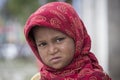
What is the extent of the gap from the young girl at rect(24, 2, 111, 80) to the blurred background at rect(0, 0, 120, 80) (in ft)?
10.7

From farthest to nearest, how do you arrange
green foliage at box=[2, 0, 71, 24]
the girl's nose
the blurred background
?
green foliage at box=[2, 0, 71, 24], the blurred background, the girl's nose

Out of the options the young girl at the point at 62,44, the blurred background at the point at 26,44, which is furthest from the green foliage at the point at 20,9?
the young girl at the point at 62,44

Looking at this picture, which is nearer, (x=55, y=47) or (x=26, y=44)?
(x=55, y=47)

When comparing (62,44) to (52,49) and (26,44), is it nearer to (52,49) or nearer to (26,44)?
(52,49)

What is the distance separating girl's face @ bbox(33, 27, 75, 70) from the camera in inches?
93.3

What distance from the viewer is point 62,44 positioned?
2.37 meters

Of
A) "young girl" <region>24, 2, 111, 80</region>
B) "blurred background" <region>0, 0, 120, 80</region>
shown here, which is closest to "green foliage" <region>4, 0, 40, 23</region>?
"blurred background" <region>0, 0, 120, 80</region>

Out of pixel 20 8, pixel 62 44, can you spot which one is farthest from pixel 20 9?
pixel 62 44

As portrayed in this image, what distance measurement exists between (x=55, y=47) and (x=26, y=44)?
794 centimetres

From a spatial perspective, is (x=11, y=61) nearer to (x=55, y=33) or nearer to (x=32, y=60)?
(x=32, y=60)

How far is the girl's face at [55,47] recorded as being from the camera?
2369mm

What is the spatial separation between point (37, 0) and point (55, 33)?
8.06 meters

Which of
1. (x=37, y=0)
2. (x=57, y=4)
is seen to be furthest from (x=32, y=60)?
(x=57, y=4)

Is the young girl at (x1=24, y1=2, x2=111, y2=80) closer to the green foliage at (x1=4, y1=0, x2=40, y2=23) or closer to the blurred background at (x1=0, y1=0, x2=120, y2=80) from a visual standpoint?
the blurred background at (x1=0, y1=0, x2=120, y2=80)
